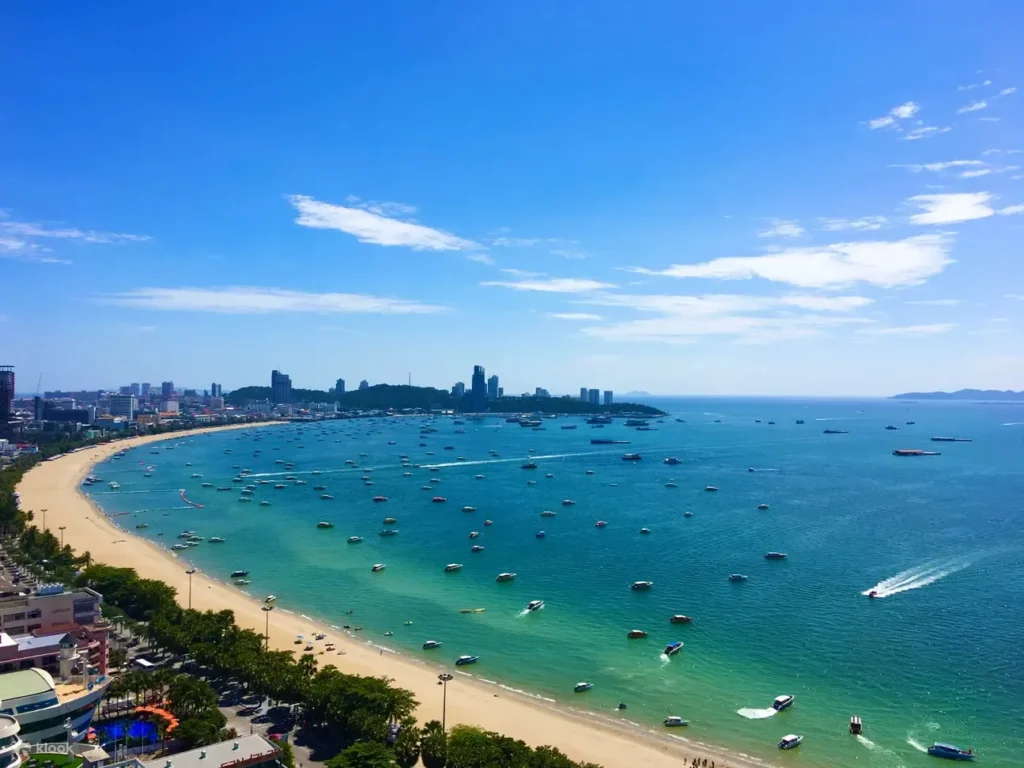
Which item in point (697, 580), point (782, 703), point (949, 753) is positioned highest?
point (697, 580)

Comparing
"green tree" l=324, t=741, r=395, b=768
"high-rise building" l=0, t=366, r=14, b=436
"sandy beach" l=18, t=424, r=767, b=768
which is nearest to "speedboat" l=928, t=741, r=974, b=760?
"sandy beach" l=18, t=424, r=767, b=768

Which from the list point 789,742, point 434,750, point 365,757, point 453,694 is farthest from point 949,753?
point 365,757

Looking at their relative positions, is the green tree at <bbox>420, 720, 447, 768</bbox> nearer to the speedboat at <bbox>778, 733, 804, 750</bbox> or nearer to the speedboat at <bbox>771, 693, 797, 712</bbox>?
the speedboat at <bbox>778, 733, 804, 750</bbox>

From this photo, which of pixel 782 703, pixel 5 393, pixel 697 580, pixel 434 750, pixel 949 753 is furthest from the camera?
pixel 5 393

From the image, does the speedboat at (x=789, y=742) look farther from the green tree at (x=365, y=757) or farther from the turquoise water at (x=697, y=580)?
the green tree at (x=365, y=757)

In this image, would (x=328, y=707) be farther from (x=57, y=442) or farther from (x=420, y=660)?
(x=57, y=442)

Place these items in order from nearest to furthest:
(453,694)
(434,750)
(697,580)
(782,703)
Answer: (434,750) < (782,703) < (453,694) < (697,580)

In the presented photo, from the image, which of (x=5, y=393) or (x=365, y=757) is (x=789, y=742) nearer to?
(x=365, y=757)

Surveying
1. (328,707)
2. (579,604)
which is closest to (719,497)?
(579,604)
